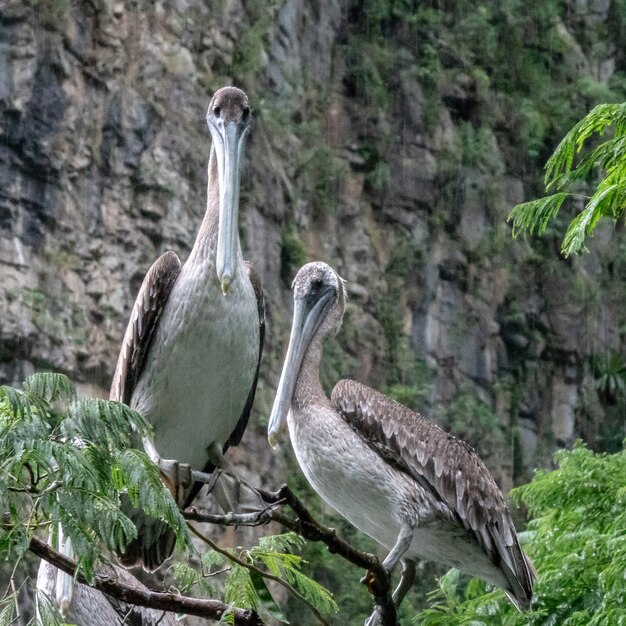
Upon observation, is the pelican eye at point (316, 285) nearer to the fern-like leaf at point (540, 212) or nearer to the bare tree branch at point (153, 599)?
the fern-like leaf at point (540, 212)

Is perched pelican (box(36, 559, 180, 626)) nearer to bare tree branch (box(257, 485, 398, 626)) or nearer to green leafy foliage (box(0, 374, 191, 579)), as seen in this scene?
bare tree branch (box(257, 485, 398, 626))

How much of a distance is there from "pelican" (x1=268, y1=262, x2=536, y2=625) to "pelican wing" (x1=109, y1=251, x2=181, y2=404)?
0.62m

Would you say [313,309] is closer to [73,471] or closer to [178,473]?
[178,473]

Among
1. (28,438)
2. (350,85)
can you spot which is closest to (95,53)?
(350,85)

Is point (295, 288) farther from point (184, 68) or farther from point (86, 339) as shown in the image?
point (184, 68)

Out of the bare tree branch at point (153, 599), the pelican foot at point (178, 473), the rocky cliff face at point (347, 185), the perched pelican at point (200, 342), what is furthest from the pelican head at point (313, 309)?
the rocky cliff face at point (347, 185)

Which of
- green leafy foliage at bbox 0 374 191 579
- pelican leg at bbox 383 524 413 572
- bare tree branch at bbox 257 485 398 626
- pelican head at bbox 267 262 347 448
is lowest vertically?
pelican leg at bbox 383 524 413 572

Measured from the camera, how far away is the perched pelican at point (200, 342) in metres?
5.32

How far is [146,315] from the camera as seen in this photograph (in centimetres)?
554

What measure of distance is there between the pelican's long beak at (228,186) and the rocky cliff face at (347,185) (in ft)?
37.0

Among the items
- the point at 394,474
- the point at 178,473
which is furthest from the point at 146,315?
the point at 394,474

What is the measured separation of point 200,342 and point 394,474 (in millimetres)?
1023

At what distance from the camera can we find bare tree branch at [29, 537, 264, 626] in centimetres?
348

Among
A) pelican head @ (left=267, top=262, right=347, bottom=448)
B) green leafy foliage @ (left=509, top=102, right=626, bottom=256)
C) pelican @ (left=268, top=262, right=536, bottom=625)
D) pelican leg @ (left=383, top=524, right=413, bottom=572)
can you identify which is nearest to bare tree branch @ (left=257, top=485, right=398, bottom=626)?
pelican leg @ (left=383, top=524, right=413, bottom=572)
